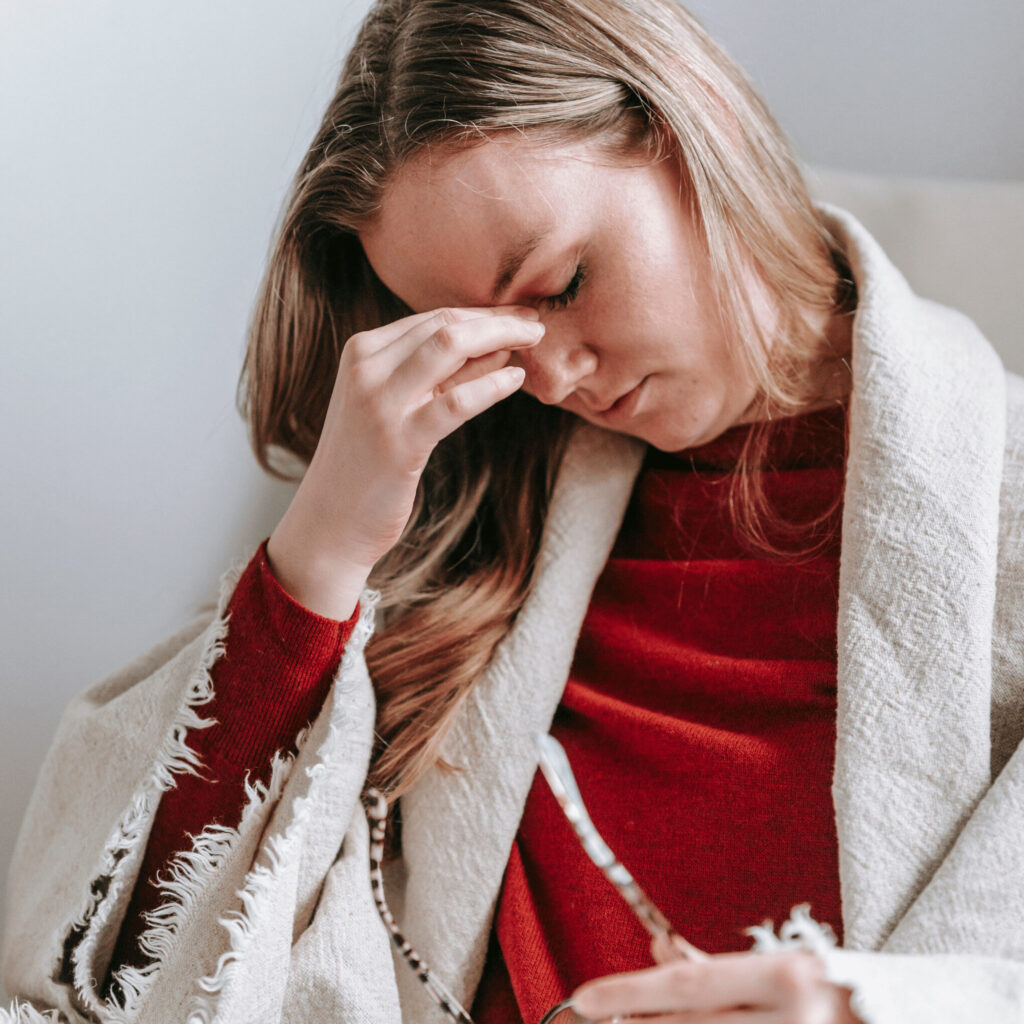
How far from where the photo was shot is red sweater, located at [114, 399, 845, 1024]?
2.37 feet

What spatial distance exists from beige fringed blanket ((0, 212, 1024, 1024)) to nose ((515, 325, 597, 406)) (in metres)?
0.16

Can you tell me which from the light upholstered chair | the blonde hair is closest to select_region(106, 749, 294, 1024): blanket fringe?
the blonde hair

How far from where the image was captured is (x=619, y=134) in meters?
0.73

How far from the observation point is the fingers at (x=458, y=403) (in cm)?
72

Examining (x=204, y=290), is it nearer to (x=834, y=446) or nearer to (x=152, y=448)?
(x=152, y=448)

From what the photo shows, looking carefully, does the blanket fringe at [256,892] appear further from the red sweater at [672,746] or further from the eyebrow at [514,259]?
the eyebrow at [514,259]

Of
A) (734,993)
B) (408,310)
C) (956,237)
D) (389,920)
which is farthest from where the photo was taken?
(956,237)

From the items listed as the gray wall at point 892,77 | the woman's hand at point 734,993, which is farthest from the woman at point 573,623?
the gray wall at point 892,77

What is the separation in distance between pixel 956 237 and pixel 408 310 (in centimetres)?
60

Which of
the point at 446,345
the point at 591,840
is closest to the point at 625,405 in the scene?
the point at 446,345

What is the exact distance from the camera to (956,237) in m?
1.08

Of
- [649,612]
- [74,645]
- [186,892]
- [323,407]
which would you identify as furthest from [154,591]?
[649,612]

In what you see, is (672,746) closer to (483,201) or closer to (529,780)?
(529,780)

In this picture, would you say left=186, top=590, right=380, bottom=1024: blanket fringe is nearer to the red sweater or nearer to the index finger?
the red sweater
